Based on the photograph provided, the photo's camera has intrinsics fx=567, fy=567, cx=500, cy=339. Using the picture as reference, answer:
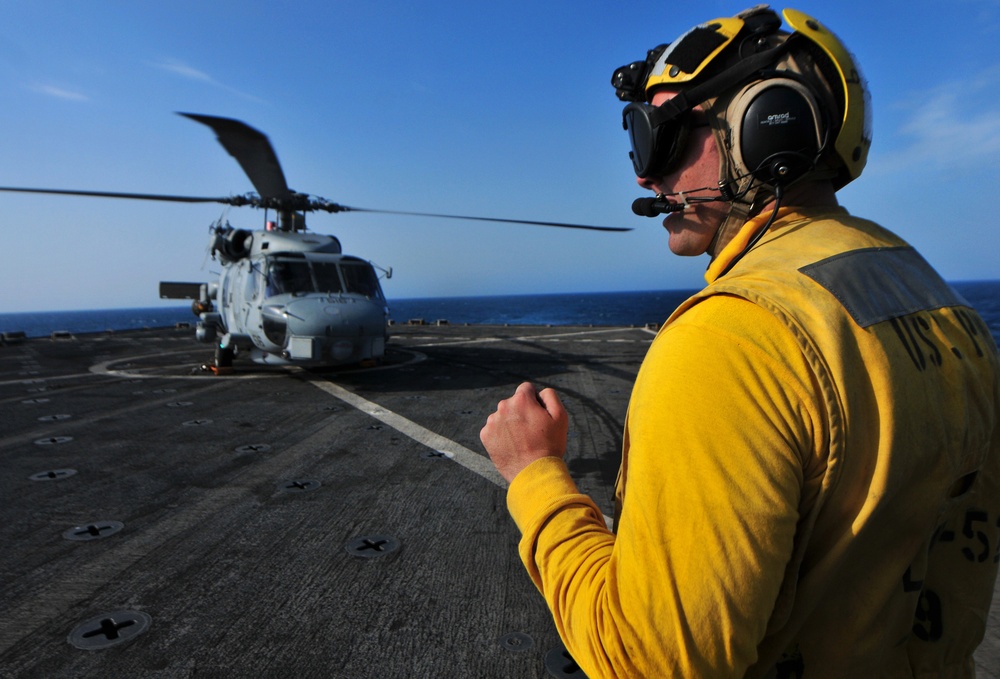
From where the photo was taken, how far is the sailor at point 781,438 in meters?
0.89

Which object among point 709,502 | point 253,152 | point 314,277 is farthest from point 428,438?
point 253,152

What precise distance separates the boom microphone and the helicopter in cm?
679

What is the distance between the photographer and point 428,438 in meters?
6.22

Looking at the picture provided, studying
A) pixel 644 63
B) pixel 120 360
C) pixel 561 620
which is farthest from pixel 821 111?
pixel 120 360

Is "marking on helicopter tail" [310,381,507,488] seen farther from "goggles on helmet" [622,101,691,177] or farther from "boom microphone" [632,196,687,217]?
"goggles on helmet" [622,101,691,177]

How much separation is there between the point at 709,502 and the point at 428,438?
5515 millimetres

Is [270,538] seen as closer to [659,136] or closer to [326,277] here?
[659,136]

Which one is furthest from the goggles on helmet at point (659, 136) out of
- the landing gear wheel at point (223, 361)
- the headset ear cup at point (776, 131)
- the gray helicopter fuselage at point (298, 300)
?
the landing gear wheel at point (223, 361)

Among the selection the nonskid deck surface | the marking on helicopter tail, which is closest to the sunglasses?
the nonskid deck surface

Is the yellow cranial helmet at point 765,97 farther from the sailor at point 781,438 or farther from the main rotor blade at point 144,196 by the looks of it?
the main rotor blade at point 144,196

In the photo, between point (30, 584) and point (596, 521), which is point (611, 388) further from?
point (596, 521)

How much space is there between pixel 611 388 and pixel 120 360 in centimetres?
1160

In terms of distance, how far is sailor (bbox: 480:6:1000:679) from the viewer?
35.2 inches

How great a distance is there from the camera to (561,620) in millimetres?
1097
